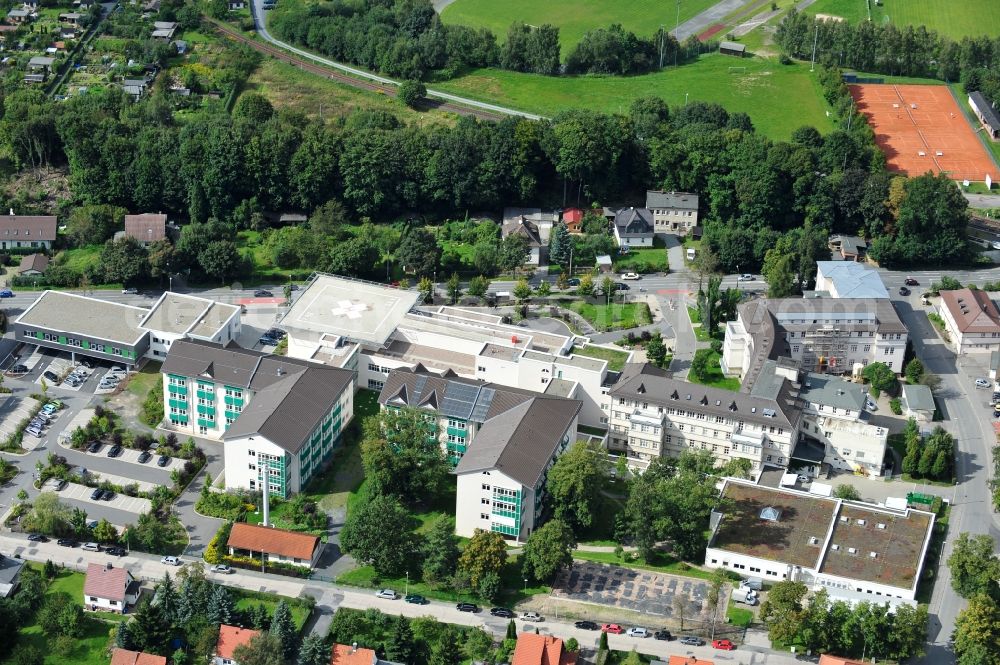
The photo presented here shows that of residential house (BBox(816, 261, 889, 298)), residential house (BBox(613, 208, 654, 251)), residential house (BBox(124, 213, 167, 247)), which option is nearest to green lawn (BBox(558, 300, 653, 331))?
residential house (BBox(613, 208, 654, 251))

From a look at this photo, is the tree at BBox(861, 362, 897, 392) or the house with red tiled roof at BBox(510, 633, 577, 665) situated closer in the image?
the house with red tiled roof at BBox(510, 633, 577, 665)

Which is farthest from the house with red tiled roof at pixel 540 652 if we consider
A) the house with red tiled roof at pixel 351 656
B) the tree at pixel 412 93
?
the tree at pixel 412 93

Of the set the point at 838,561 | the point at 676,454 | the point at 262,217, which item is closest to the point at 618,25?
the point at 262,217

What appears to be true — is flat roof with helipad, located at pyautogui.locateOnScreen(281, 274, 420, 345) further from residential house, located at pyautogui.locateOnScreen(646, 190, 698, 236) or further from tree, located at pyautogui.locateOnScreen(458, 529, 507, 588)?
residential house, located at pyautogui.locateOnScreen(646, 190, 698, 236)

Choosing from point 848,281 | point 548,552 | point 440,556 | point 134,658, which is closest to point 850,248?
point 848,281

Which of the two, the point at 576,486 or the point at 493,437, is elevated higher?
the point at 493,437

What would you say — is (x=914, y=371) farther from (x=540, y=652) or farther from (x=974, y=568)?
(x=540, y=652)
